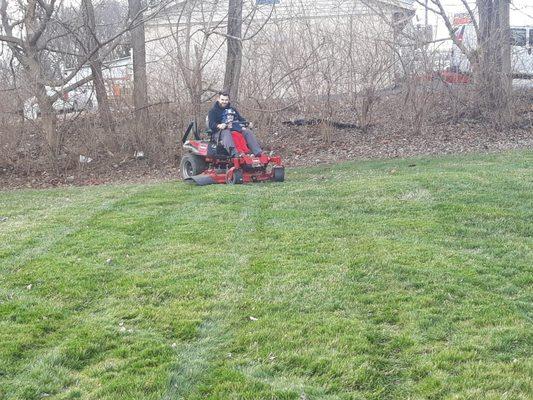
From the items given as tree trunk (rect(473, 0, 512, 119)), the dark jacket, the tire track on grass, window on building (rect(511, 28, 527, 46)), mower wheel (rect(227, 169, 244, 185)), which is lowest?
the tire track on grass

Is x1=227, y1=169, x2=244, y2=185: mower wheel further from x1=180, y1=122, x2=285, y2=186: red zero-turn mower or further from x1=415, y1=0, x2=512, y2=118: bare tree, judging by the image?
x1=415, y1=0, x2=512, y2=118: bare tree

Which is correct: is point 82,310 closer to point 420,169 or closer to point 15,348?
point 15,348

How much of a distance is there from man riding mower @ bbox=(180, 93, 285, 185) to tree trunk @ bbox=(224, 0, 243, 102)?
5084 mm

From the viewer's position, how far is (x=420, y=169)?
12.3m

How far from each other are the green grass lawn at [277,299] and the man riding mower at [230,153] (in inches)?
74.7

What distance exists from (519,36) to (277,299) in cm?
1644

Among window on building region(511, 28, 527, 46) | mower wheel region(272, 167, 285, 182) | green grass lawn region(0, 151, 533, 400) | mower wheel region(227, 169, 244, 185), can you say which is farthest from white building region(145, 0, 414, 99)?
green grass lawn region(0, 151, 533, 400)

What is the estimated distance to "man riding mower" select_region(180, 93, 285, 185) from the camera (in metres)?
11.5

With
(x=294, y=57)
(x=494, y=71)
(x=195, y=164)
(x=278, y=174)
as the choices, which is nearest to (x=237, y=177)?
(x=278, y=174)

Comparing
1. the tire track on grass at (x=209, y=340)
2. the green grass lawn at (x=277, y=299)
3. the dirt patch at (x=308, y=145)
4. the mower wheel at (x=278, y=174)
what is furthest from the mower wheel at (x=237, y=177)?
the tire track on grass at (x=209, y=340)

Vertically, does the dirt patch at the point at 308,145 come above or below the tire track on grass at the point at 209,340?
above

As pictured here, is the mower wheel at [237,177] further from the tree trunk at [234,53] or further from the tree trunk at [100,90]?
the tree trunk at [234,53]

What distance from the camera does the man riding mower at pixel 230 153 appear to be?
11.5m

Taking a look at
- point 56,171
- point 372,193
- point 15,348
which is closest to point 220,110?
point 372,193
